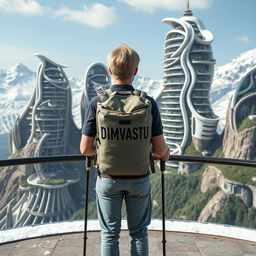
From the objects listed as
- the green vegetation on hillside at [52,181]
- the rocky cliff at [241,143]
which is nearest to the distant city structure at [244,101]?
the rocky cliff at [241,143]

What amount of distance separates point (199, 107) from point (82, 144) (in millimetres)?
83412

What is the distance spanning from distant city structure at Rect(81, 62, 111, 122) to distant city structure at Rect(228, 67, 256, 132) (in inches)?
1680

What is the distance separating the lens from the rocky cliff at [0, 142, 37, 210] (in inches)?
3689

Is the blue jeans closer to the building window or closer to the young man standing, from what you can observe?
the young man standing

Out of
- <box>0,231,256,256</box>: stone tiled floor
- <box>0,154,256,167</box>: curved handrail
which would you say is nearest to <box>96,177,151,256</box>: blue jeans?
<box>0,154,256,167</box>: curved handrail

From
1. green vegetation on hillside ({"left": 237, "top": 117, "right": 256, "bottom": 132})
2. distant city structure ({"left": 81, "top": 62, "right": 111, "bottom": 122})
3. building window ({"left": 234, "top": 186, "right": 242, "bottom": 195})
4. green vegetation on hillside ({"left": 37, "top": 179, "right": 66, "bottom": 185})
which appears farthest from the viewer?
distant city structure ({"left": 81, "top": 62, "right": 111, "bottom": 122})

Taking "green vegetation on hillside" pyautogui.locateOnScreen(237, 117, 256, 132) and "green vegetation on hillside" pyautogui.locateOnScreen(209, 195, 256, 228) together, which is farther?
"green vegetation on hillside" pyautogui.locateOnScreen(237, 117, 256, 132)

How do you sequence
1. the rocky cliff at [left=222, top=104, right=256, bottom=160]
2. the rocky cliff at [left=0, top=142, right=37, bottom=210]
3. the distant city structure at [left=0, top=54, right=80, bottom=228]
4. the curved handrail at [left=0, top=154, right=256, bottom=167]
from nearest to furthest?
the curved handrail at [left=0, top=154, right=256, bottom=167], the rocky cliff at [left=222, top=104, right=256, bottom=160], the distant city structure at [left=0, top=54, right=80, bottom=228], the rocky cliff at [left=0, top=142, right=37, bottom=210]

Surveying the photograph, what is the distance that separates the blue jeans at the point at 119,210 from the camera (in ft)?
6.84

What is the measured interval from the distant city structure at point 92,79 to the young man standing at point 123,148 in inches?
3836

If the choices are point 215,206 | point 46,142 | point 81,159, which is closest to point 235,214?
point 215,206

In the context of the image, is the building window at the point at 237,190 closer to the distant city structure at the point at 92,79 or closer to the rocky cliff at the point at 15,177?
the distant city structure at the point at 92,79

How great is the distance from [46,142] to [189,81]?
47.9 m

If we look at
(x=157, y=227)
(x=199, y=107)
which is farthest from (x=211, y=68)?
(x=157, y=227)
